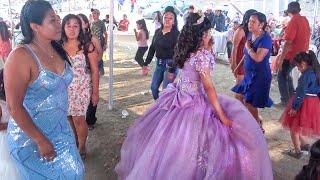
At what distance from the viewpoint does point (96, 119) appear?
6043mm

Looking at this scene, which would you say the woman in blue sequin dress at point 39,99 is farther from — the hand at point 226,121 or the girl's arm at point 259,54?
the girl's arm at point 259,54

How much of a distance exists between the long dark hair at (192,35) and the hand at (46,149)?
1.76 metres

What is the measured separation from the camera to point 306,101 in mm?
4508

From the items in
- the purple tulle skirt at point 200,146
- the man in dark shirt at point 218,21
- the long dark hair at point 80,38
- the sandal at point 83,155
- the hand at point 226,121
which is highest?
the man in dark shirt at point 218,21

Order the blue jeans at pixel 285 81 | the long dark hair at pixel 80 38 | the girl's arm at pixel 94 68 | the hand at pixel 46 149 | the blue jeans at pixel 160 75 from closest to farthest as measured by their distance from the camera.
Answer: the hand at pixel 46 149
the long dark hair at pixel 80 38
the girl's arm at pixel 94 68
the blue jeans at pixel 160 75
the blue jeans at pixel 285 81

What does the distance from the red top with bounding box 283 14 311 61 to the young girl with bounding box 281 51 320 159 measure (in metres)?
1.98

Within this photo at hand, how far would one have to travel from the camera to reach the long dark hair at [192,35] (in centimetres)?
361

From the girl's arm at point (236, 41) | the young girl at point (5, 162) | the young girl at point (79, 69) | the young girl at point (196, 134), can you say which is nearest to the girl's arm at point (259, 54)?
the girl's arm at point (236, 41)

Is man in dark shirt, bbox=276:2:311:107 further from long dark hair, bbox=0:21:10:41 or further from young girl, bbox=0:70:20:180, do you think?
long dark hair, bbox=0:21:10:41

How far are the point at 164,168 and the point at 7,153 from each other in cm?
130

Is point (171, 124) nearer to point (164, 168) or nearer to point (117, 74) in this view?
point (164, 168)

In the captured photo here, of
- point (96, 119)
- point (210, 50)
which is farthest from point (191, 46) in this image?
point (96, 119)

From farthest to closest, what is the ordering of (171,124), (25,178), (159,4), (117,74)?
(159,4)
(117,74)
(171,124)
(25,178)

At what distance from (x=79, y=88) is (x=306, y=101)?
8.35ft
